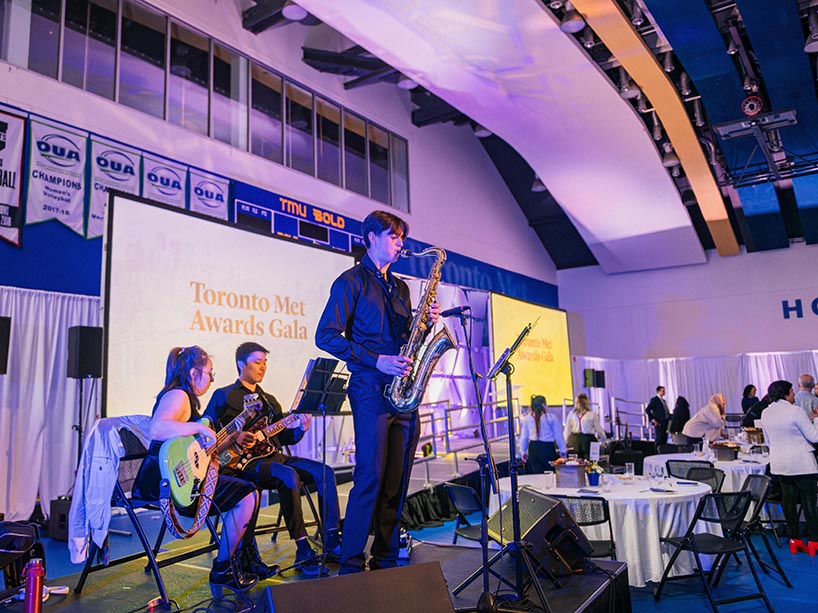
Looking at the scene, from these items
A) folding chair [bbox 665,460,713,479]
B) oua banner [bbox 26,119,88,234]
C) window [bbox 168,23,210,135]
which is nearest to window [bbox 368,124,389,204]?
window [bbox 168,23,210,135]

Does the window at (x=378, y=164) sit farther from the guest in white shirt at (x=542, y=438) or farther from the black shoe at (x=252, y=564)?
the black shoe at (x=252, y=564)

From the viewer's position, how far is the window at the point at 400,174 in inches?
525

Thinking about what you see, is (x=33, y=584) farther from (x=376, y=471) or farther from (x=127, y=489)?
(x=127, y=489)

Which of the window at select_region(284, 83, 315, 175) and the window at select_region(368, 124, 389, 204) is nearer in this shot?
the window at select_region(284, 83, 315, 175)

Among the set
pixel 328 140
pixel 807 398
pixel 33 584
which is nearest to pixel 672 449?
pixel 807 398

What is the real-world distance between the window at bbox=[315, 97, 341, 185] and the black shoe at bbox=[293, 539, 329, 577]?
858 cm

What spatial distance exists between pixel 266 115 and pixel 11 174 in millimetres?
4449

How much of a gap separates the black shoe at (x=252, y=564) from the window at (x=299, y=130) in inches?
322

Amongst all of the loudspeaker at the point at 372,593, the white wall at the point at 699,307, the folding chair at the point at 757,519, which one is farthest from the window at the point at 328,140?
the loudspeaker at the point at 372,593

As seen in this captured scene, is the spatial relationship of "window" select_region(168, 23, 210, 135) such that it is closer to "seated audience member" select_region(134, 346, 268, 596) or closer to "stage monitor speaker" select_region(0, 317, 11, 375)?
"stage monitor speaker" select_region(0, 317, 11, 375)

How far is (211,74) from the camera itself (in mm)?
9641

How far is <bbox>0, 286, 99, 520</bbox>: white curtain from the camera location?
6.82 metres

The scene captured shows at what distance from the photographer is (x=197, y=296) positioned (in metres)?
5.91

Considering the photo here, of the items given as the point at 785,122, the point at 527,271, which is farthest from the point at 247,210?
the point at 527,271
